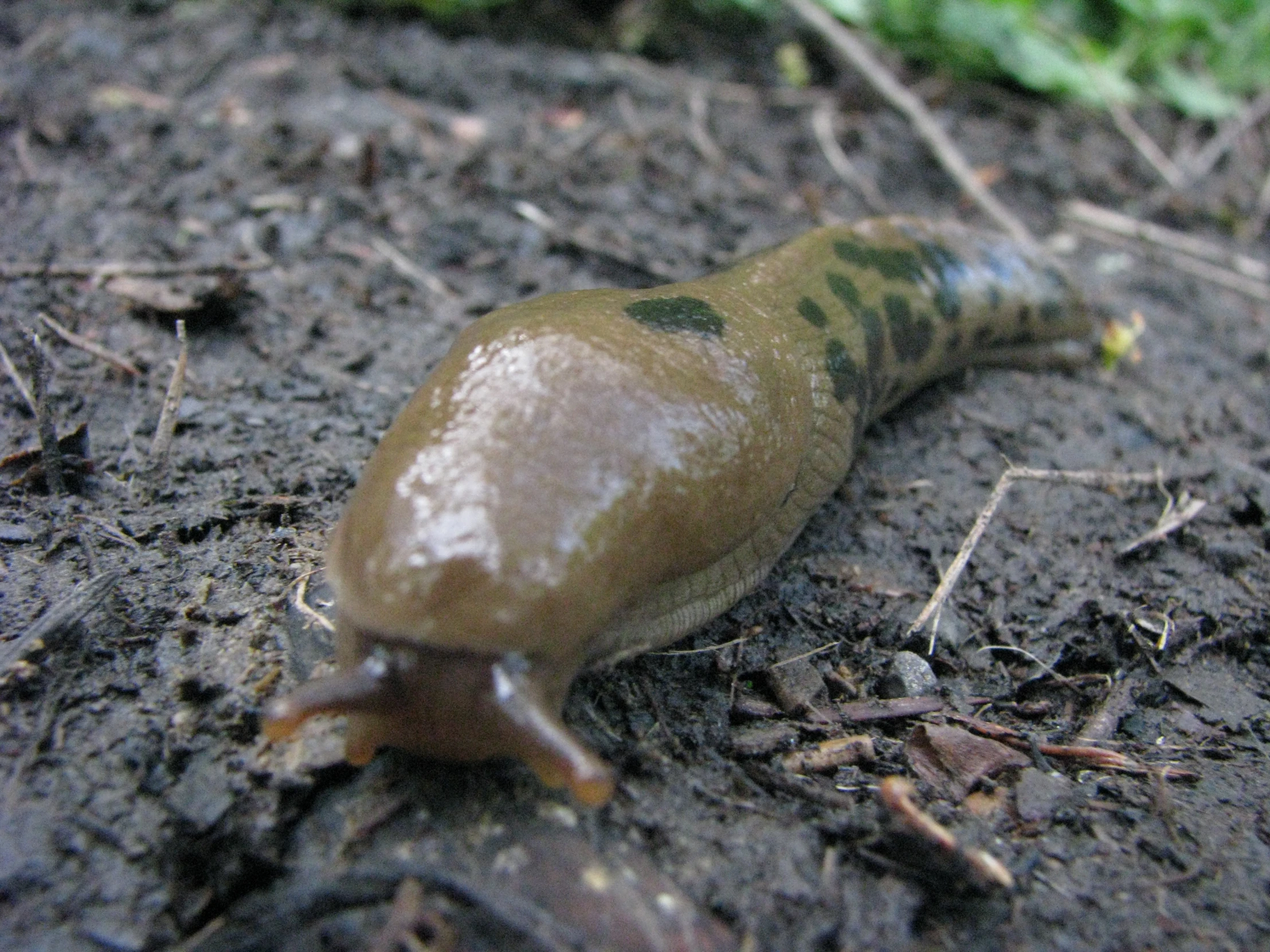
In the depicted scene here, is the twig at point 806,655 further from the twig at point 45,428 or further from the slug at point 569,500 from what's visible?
the twig at point 45,428

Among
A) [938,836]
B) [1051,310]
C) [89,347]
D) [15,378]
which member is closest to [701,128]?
[1051,310]

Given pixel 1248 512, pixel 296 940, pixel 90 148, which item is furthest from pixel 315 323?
pixel 1248 512

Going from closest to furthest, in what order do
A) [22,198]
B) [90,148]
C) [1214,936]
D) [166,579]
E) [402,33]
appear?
[1214,936], [166,579], [22,198], [90,148], [402,33]

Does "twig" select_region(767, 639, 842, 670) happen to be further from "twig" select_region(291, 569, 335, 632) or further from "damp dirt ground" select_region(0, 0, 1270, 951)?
"twig" select_region(291, 569, 335, 632)

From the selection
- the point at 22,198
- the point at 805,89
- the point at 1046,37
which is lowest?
the point at 22,198

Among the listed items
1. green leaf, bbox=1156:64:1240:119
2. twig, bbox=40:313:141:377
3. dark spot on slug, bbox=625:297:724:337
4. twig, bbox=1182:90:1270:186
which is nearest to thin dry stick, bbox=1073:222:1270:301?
twig, bbox=1182:90:1270:186

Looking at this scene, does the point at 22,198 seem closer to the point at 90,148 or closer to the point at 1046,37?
the point at 90,148

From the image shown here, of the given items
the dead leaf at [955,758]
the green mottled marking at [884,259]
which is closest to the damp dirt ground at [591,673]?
the dead leaf at [955,758]
